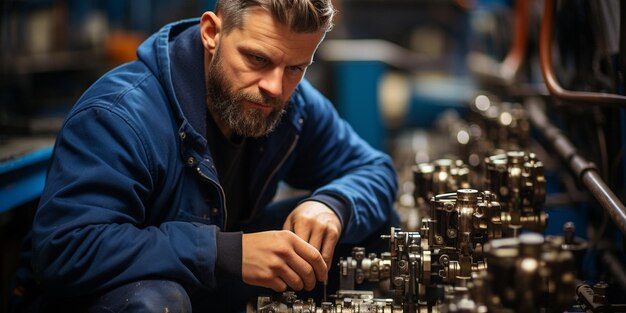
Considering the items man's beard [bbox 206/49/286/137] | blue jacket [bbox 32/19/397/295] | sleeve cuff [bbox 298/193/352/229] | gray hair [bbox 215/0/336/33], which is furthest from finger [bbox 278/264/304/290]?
gray hair [bbox 215/0/336/33]

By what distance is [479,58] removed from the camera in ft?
18.8

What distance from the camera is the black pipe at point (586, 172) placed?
160 centimetres

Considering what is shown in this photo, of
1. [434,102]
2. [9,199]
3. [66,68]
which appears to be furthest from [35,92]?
[9,199]

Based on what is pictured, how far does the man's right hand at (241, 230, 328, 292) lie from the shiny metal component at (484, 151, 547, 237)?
60cm

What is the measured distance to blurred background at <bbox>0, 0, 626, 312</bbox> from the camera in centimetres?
209

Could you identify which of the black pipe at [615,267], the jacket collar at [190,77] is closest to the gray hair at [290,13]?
the jacket collar at [190,77]

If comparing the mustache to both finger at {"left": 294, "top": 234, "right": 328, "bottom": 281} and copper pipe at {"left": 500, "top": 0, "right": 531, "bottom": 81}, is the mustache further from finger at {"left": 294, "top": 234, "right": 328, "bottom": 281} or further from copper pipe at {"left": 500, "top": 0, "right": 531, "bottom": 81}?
copper pipe at {"left": 500, "top": 0, "right": 531, "bottom": 81}

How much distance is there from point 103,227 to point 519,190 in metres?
1.01

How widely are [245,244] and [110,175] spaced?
11.7 inches

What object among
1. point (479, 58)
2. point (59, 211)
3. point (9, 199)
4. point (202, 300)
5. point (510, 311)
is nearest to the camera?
point (510, 311)

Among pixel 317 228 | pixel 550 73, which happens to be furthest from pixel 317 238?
pixel 550 73

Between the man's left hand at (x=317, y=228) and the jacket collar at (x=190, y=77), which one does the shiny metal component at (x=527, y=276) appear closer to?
the man's left hand at (x=317, y=228)

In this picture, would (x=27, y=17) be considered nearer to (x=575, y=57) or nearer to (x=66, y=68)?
(x=66, y=68)

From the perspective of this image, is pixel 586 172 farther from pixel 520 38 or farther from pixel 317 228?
pixel 520 38
